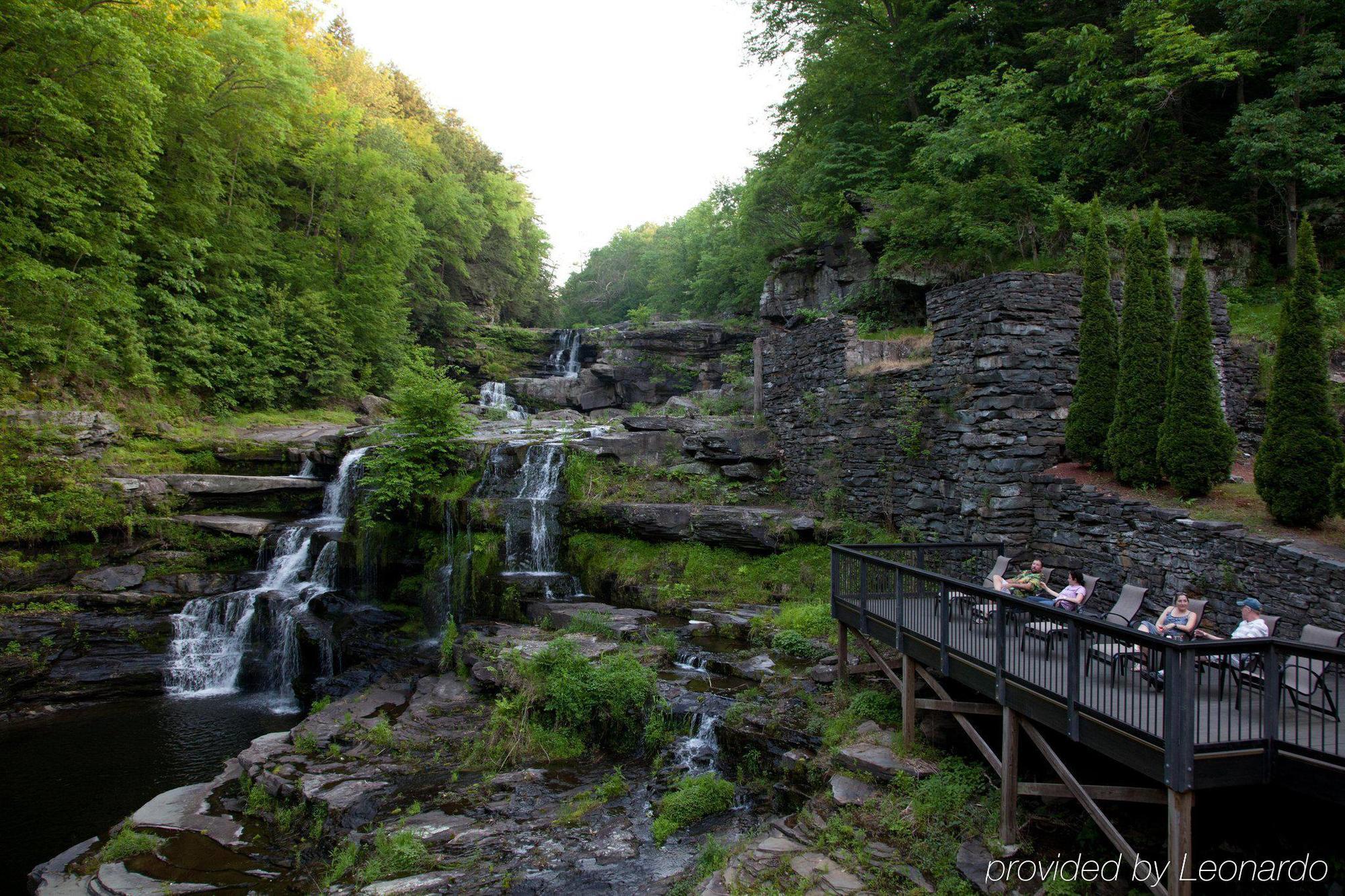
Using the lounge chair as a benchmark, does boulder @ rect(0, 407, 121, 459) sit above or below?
above

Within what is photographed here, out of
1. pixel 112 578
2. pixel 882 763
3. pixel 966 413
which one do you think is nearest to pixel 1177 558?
pixel 966 413

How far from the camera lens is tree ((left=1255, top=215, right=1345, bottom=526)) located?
7.29 metres

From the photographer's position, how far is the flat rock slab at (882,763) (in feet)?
21.9

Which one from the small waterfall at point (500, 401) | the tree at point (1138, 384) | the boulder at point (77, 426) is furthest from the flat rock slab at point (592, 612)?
the small waterfall at point (500, 401)

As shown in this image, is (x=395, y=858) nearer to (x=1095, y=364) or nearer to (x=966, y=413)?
(x=966, y=413)

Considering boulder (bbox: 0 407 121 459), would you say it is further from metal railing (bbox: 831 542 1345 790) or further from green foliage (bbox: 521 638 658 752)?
metal railing (bbox: 831 542 1345 790)

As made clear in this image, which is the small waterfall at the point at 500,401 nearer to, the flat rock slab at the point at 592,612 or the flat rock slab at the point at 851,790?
the flat rock slab at the point at 592,612

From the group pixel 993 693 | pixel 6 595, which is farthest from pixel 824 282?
pixel 6 595

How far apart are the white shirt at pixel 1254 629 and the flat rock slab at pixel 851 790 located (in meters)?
3.47

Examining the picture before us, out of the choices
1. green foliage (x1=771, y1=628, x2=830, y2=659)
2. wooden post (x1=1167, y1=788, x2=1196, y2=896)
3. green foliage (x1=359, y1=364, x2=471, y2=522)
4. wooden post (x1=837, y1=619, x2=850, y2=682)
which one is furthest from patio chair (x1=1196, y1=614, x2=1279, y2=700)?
green foliage (x1=359, y1=364, x2=471, y2=522)

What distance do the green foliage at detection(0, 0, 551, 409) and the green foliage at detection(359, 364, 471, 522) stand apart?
6607mm

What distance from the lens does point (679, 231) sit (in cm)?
4584

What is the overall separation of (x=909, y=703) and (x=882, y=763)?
71 centimetres

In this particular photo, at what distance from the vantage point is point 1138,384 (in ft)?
30.5
